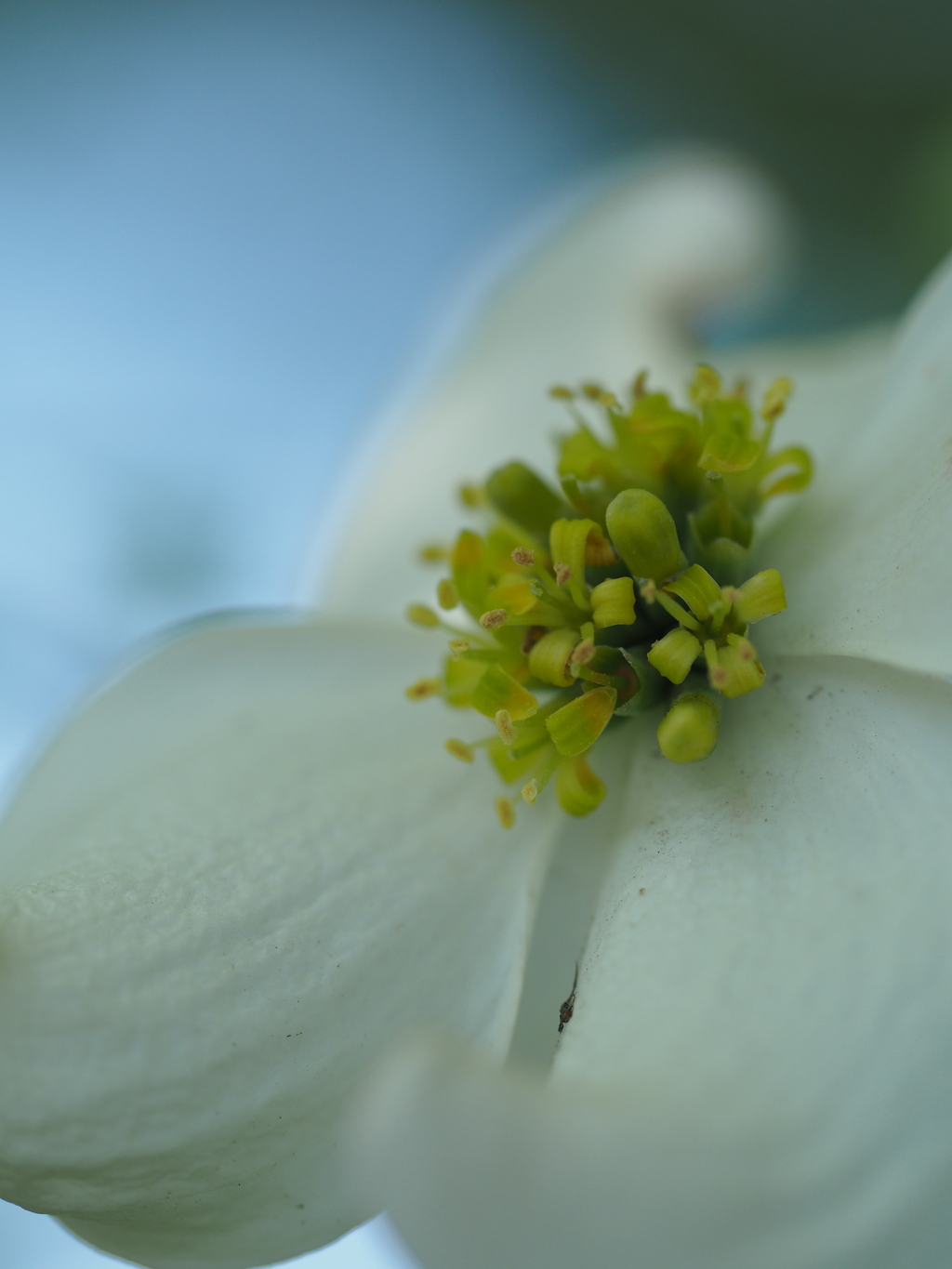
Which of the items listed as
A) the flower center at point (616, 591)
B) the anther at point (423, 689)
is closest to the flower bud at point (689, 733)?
the flower center at point (616, 591)

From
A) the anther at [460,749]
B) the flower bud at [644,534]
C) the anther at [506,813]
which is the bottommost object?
the anther at [506,813]

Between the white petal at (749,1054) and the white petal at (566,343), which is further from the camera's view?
the white petal at (566,343)

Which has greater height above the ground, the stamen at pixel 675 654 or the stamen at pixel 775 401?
the stamen at pixel 775 401

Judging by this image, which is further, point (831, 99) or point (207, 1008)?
point (831, 99)

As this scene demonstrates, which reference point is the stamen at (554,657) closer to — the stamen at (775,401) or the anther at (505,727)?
the anther at (505,727)

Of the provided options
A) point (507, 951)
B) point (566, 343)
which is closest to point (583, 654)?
point (507, 951)

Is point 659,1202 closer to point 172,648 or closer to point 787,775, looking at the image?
point 787,775

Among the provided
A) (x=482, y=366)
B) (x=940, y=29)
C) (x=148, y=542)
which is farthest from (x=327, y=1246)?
(x=940, y=29)

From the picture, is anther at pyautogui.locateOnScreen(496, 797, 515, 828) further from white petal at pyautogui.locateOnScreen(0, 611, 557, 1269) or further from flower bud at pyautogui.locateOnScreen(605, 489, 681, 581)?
flower bud at pyautogui.locateOnScreen(605, 489, 681, 581)
